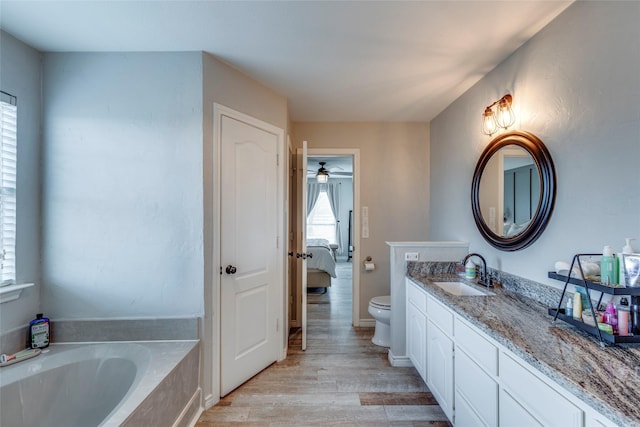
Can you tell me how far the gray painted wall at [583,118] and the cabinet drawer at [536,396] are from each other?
0.73 metres

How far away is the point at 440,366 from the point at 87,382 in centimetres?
222

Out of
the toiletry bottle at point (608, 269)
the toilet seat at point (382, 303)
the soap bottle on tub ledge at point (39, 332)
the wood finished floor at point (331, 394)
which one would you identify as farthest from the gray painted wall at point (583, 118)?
the soap bottle on tub ledge at point (39, 332)

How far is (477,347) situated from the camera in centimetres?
134

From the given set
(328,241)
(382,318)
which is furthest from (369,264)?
(328,241)

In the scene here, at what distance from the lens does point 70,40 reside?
1737 mm

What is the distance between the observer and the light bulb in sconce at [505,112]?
1854 mm

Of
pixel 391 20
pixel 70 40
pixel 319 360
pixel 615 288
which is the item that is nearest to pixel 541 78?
pixel 391 20

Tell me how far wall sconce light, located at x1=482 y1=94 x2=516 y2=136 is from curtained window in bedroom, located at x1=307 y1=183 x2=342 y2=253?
20.2 ft

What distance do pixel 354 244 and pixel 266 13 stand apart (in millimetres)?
2441

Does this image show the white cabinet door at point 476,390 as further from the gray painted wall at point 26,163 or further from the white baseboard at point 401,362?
the gray painted wall at point 26,163

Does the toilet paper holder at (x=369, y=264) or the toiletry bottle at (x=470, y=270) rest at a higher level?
the toiletry bottle at (x=470, y=270)

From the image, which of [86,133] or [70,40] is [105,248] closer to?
[86,133]

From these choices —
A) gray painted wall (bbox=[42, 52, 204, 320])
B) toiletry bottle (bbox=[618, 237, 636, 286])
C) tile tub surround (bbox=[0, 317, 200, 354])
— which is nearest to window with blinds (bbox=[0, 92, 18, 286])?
gray painted wall (bbox=[42, 52, 204, 320])

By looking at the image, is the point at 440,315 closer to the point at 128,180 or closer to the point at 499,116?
the point at 499,116
